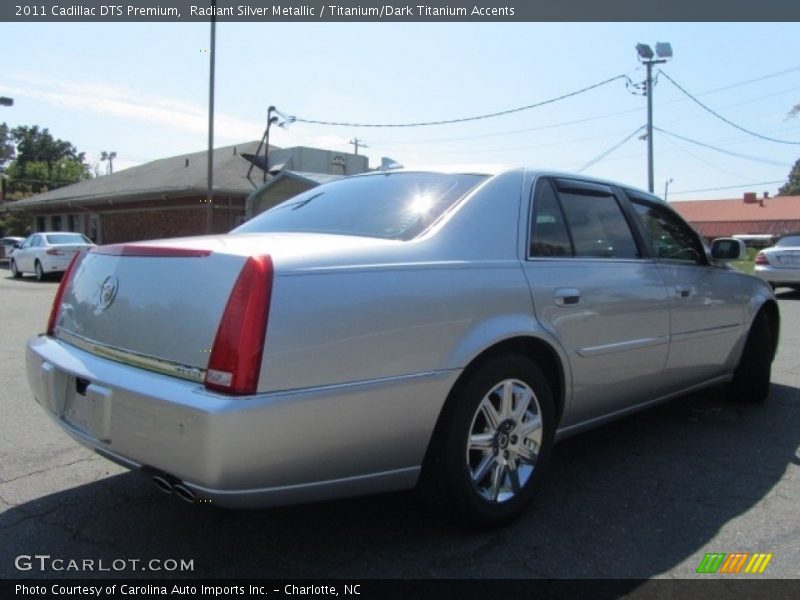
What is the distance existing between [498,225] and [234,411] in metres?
1.51

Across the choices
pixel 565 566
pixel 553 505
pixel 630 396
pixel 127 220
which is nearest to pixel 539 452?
pixel 553 505

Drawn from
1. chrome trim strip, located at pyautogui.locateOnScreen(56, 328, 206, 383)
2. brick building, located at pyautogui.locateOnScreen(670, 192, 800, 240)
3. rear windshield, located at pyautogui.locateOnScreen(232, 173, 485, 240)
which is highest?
brick building, located at pyautogui.locateOnScreen(670, 192, 800, 240)

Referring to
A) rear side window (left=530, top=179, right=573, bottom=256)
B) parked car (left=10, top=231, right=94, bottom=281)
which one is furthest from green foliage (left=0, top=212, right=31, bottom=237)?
rear side window (left=530, top=179, right=573, bottom=256)

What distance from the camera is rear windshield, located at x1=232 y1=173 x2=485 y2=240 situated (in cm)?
296

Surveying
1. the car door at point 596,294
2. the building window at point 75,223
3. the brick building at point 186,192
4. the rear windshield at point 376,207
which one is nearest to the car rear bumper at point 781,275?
the car door at point 596,294

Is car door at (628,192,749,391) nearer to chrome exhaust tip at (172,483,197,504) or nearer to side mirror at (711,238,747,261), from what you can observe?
side mirror at (711,238,747,261)

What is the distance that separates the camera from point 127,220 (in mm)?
28422

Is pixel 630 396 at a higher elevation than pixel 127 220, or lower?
lower

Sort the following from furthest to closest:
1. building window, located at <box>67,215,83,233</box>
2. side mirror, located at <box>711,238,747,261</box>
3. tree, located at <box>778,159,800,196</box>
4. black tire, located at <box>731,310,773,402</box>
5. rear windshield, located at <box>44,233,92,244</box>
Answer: tree, located at <box>778,159,800,196</box> < building window, located at <box>67,215,83,233</box> < rear windshield, located at <box>44,233,92,244</box> < black tire, located at <box>731,310,773,402</box> < side mirror, located at <box>711,238,747,261</box>

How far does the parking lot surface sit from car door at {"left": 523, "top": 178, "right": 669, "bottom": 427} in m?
0.43

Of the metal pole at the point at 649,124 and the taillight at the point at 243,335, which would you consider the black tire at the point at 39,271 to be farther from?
the metal pole at the point at 649,124

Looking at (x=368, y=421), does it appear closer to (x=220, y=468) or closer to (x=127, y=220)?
(x=220, y=468)

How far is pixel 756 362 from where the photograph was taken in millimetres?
4918

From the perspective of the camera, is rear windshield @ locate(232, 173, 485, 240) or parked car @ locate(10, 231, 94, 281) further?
parked car @ locate(10, 231, 94, 281)
